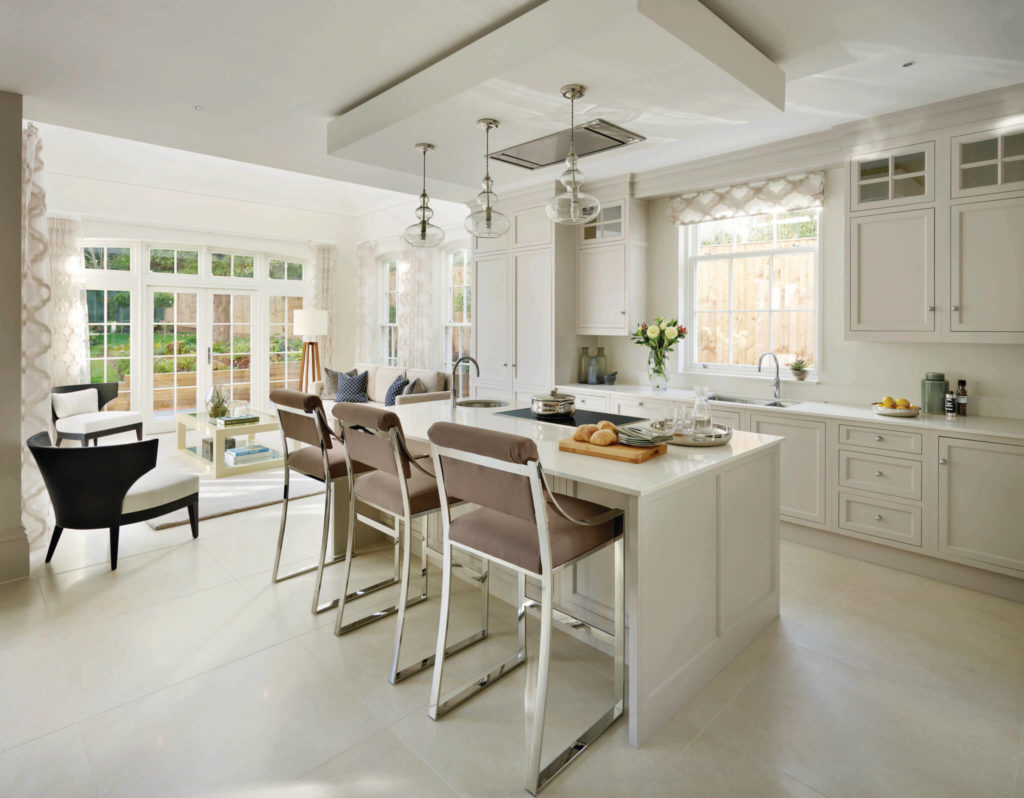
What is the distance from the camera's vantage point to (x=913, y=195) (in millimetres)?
3387

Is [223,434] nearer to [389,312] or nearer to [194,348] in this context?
[194,348]

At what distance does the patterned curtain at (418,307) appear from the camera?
727 centimetres

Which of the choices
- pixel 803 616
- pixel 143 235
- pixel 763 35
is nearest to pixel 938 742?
pixel 803 616

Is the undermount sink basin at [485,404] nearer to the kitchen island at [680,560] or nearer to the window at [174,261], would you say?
the kitchen island at [680,560]

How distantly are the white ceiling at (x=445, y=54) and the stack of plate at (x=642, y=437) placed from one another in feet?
4.87

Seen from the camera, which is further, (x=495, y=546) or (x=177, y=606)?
(x=177, y=606)

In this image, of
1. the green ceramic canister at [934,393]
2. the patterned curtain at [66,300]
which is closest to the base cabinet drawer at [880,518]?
the green ceramic canister at [934,393]

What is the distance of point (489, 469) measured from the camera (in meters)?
1.84

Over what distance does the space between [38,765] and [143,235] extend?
253 inches

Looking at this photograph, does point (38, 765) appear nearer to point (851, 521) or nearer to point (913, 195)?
point (851, 521)

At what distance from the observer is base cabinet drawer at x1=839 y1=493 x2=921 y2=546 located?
3294 mm

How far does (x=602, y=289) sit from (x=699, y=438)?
279 cm

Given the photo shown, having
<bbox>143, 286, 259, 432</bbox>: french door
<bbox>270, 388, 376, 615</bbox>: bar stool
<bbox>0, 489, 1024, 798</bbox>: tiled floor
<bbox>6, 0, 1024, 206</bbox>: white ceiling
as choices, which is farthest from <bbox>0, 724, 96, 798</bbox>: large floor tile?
<bbox>143, 286, 259, 432</bbox>: french door

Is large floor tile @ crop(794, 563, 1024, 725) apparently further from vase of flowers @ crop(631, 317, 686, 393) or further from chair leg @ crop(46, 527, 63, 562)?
chair leg @ crop(46, 527, 63, 562)
